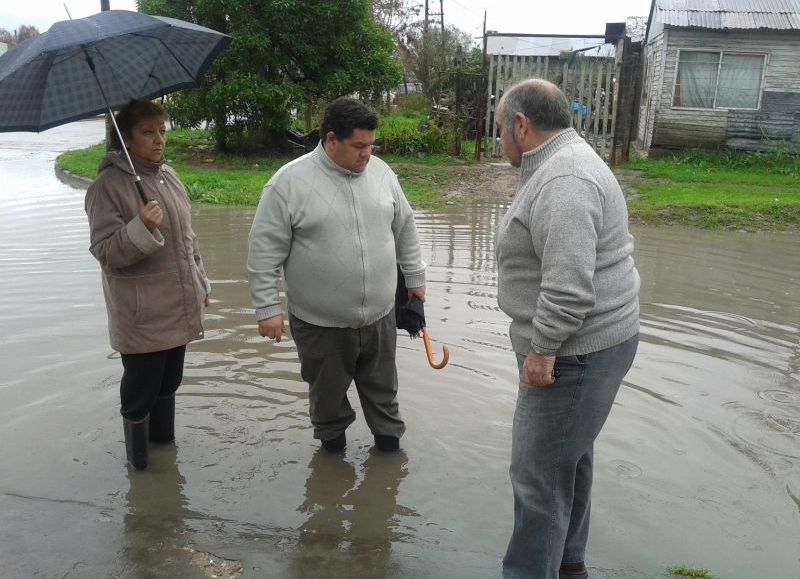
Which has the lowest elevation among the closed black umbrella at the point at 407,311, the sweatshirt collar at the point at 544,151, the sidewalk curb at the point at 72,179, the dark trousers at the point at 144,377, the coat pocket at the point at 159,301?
the sidewalk curb at the point at 72,179

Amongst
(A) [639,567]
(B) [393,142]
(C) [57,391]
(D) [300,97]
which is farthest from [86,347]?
(B) [393,142]

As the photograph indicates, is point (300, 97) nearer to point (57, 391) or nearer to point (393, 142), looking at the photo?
point (393, 142)

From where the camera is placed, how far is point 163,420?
4.27 metres

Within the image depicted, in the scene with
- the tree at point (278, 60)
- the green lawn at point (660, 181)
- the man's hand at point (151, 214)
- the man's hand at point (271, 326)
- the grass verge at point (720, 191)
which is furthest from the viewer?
the tree at point (278, 60)

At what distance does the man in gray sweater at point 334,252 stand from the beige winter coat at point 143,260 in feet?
1.16

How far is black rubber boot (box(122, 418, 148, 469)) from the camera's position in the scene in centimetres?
392

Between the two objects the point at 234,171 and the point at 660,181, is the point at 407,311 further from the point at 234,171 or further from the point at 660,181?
the point at 234,171

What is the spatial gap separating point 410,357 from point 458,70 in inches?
464

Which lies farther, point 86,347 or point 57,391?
point 86,347

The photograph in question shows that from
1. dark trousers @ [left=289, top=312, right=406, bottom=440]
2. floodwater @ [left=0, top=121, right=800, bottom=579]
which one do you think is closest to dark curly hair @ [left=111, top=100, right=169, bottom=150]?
dark trousers @ [left=289, top=312, right=406, bottom=440]

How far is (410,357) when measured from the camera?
5777 millimetres

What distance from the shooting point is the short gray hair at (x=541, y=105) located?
2.68 meters

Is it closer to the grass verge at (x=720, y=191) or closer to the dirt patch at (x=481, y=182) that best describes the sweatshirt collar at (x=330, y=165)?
the grass verge at (x=720, y=191)

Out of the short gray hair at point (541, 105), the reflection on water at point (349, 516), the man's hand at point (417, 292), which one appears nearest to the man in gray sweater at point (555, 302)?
the short gray hair at point (541, 105)
